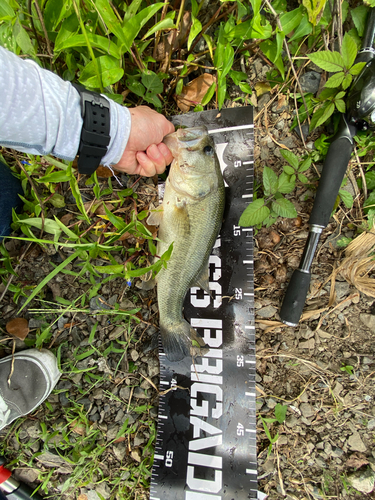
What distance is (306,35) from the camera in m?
2.36

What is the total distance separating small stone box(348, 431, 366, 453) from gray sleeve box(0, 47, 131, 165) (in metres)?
3.05

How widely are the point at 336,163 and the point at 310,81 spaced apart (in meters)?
0.79

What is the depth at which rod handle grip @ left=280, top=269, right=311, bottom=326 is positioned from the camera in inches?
92.6

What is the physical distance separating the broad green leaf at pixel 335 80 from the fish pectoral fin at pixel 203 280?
1677 millimetres

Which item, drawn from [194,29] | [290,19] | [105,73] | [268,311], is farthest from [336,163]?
[105,73]

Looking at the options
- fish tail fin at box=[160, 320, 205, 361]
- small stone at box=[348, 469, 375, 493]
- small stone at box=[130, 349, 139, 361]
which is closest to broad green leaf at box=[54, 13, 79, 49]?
fish tail fin at box=[160, 320, 205, 361]

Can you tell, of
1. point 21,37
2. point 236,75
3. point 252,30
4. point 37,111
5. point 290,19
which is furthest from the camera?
point 236,75

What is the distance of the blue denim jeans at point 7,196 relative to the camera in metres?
2.34

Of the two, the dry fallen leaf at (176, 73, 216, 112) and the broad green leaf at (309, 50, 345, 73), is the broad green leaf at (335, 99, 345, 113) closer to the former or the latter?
the broad green leaf at (309, 50, 345, 73)

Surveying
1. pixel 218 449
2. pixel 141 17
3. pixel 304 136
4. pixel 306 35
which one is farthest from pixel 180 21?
pixel 218 449

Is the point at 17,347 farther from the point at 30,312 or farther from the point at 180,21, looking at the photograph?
the point at 180,21

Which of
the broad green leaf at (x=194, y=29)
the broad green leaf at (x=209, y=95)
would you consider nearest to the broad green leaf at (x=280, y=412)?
the broad green leaf at (x=209, y=95)

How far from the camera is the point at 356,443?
2426 millimetres

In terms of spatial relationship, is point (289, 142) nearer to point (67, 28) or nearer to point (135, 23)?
point (135, 23)
